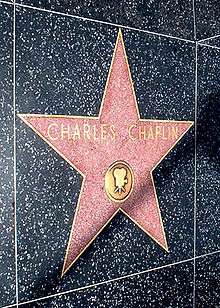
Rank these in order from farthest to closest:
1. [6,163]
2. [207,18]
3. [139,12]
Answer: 1. [207,18]
2. [139,12]
3. [6,163]

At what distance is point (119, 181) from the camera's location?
1270 mm

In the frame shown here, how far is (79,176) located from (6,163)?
190mm

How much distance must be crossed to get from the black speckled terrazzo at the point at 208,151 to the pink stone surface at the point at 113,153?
128 mm

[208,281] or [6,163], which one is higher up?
[6,163]

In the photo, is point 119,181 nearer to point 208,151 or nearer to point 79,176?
point 79,176

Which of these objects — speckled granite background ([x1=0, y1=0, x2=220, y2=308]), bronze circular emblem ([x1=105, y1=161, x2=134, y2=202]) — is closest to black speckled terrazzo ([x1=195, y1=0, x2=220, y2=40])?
speckled granite background ([x1=0, y1=0, x2=220, y2=308])

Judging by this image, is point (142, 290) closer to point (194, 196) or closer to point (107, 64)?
point (194, 196)

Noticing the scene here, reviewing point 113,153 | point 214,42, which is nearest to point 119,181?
point 113,153

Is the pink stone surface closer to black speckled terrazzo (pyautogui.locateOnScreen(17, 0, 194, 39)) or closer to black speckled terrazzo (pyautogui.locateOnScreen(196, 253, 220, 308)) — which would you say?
black speckled terrazzo (pyautogui.locateOnScreen(17, 0, 194, 39))

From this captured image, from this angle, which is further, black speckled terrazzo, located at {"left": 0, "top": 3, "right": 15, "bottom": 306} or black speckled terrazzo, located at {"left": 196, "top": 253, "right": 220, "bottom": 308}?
black speckled terrazzo, located at {"left": 196, "top": 253, "right": 220, "bottom": 308}

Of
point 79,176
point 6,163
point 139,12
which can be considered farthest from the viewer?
point 139,12

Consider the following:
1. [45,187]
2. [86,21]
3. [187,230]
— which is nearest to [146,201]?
[187,230]

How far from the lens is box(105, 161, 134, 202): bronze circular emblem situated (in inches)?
49.3

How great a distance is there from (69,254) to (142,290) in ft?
0.89
